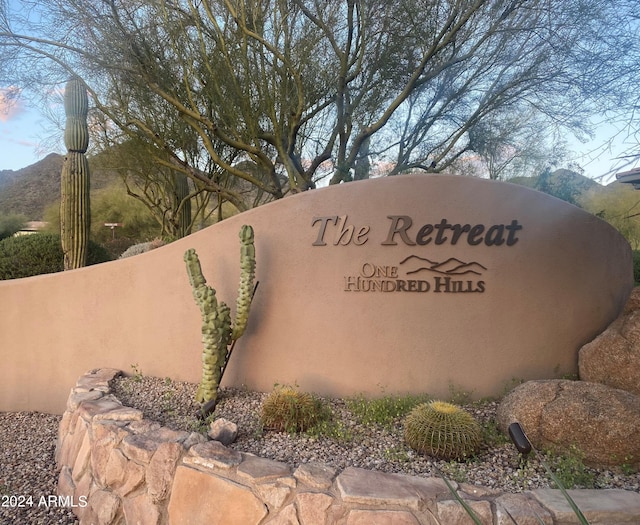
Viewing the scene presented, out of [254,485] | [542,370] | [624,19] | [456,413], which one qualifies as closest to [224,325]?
→ [254,485]

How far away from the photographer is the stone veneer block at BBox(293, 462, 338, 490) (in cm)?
356

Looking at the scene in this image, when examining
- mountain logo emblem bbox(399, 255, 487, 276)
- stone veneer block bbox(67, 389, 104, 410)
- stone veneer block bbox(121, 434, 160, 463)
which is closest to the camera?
stone veneer block bbox(121, 434, 160, 463)

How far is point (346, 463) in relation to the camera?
13.2ft

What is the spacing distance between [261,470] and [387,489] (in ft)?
3.19

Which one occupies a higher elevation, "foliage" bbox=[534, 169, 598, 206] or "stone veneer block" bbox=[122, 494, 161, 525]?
"foliage" bbox=[534, 169, 598, 206]

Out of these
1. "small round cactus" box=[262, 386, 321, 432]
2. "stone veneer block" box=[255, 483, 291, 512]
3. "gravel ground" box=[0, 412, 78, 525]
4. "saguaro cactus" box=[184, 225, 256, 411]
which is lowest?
"gravel ground" box=[0, 412, 78, 525]

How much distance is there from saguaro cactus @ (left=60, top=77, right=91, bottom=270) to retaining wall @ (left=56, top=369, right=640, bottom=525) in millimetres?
7314

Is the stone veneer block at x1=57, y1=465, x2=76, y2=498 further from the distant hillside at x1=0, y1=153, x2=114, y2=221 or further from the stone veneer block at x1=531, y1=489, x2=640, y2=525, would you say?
the distant hillside at x1=0, y1=153, x2=114, y2=221

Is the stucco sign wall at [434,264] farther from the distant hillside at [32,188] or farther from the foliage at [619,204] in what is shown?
the distant hillside at [32,188]

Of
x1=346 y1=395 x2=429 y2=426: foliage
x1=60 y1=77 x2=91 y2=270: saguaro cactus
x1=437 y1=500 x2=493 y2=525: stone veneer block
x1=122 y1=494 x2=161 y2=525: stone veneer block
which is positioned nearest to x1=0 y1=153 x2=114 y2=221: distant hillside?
x1=60 y1=77 x2=91 y2=270: saguaro cactus

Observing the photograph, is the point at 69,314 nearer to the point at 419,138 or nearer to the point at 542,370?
the point at 542,370

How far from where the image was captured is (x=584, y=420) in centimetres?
418

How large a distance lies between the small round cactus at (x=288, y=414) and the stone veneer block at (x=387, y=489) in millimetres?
1024

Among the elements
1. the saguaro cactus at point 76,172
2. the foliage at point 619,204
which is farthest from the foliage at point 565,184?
the saguaro cactus at point 76,172
